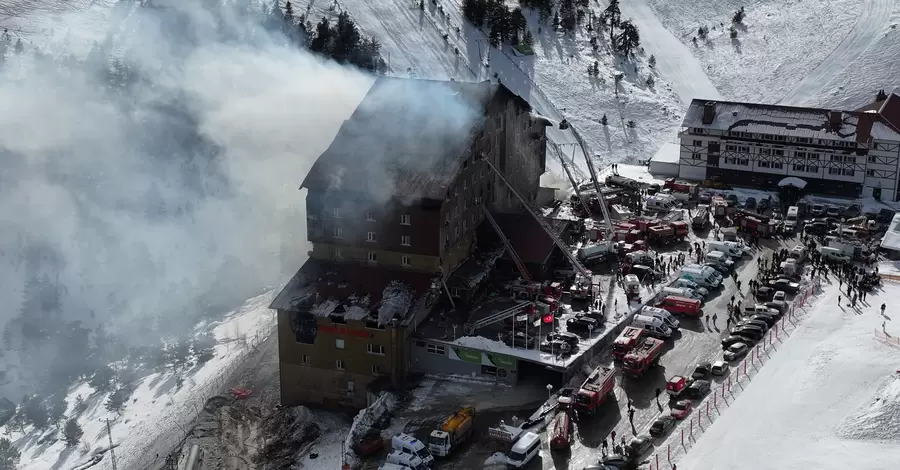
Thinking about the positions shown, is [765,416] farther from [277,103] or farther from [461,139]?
[277,103]

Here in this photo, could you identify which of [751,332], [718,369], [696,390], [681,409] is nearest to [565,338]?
[696,390]

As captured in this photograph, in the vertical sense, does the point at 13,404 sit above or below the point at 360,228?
below

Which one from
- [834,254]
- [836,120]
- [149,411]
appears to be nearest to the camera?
[149,411]

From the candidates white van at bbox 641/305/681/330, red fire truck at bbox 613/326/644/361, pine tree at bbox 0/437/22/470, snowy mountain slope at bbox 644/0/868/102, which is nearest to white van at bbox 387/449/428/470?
red fire truck at bbox 613/326/644/361

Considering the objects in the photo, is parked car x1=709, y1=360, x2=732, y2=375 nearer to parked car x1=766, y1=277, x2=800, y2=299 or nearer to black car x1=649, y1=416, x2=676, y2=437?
black car x1=649, y1=416, x2=676, y2=437

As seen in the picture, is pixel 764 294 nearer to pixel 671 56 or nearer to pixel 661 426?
pixel 661 426

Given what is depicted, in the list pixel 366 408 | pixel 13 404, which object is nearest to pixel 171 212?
pixel 13 404

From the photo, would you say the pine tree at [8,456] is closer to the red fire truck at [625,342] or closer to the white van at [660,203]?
the red fire truck at [625,342]
